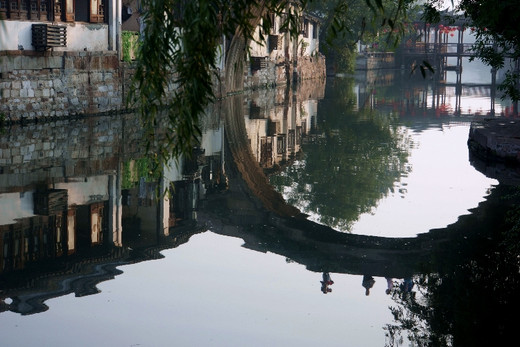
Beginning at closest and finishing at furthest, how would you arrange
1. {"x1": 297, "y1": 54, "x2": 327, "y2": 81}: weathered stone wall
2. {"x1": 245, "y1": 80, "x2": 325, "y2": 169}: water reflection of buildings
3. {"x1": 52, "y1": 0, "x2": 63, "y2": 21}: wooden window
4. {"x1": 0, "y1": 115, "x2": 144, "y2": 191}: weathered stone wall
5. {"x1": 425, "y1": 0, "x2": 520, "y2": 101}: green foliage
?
1. {"x1": 425, "y1": 0, "x2": 520, "y2": 101}: green foliage
2. {"x1": 0, "y1": 115, "x2": 144, "y2": 191}: weathered stone wall
3. {"x1": 245, "y1": 80, "x2": 325, "y2": 169}: water reflection of buildings
4. {"x1": 52, "y1": 0, "x2": 63, "y2": 21}: wooden window
5. {"x1": 297, "y1": 54, "x2": 327, "y2": 81}: weathered stone wall

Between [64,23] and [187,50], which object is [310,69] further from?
→ [187,50]

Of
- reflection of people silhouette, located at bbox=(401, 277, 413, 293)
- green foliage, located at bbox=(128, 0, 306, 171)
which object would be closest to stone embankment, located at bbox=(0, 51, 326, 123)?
reflection of people silhouette, located at bbox=(401, 277, 413, 293)

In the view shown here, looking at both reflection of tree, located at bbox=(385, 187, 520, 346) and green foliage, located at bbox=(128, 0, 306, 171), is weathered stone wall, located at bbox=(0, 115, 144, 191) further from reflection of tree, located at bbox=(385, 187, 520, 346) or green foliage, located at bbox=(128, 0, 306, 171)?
green foliage, located at bbox=(128, 0, 306, 171)

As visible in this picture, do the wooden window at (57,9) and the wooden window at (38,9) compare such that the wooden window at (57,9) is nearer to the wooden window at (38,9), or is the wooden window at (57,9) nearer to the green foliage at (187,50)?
the wooden window at (38,9)

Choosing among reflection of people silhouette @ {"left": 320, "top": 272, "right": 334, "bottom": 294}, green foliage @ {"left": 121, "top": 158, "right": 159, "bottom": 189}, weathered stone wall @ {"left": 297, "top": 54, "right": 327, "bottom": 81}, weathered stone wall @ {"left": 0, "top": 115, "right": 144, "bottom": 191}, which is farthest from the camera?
weathered stone wall @ {"left": 297, "top": 54, "right": 327, "bottom": 81}

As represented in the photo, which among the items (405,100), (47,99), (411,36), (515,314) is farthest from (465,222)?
(411,36)

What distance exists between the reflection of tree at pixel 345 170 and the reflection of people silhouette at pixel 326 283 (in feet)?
8.15

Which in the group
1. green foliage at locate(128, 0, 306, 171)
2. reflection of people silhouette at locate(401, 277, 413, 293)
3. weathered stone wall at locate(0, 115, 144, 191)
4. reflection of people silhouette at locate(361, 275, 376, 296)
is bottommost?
reflection of people silhouette at locate(361, 275, 376, 296)

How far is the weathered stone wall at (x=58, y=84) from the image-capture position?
69.8 ft

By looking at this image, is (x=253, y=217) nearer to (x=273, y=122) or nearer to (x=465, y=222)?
(x=465, y=222)

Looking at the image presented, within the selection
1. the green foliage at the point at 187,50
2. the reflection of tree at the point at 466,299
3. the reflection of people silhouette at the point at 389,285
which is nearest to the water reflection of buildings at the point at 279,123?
the reflection of tree at the point at 466,299

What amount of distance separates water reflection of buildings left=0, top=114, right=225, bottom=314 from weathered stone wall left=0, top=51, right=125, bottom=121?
85.4 inches

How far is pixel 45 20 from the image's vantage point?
23250 millimetres

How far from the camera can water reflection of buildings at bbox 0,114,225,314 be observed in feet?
27.3
